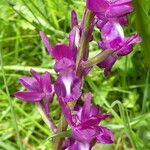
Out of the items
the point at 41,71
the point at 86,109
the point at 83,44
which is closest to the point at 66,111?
the point at 86,109

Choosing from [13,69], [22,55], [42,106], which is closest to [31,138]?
[13,69]

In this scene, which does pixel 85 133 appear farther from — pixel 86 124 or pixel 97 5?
pixel 97 5

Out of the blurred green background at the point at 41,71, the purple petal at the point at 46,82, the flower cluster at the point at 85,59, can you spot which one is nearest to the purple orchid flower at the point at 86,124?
the flower cluster at the point at 85,59

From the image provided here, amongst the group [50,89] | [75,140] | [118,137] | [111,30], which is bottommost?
[118,137]

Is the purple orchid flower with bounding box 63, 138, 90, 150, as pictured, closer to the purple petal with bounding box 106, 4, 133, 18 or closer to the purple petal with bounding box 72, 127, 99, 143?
the purple petal with bounding box 72, 127, 99, 143

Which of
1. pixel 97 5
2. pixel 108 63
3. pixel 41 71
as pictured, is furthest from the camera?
pixel 41 71

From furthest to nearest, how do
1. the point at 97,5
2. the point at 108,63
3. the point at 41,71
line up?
the point at 41,71
the point at 108,63
the point at 97,5

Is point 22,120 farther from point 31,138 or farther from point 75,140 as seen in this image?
point 75,140
